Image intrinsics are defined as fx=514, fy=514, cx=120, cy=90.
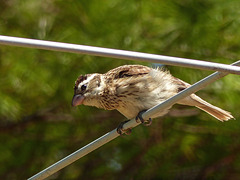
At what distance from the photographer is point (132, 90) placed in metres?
3.31

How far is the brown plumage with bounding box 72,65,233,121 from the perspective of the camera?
3.30 meters

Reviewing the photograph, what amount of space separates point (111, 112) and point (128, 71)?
0.68 meters

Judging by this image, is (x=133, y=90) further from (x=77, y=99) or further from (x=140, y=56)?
(x=140, y=56)

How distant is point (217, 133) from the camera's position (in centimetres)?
377

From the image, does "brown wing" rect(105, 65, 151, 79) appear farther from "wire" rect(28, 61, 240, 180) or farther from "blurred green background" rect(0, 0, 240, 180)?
"wire" rect(28, 61, 240, 180)

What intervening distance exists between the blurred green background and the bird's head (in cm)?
20

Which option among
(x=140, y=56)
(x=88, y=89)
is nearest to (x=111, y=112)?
(x=88, y=89)

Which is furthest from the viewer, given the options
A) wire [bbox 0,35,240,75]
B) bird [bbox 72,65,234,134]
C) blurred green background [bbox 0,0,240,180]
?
blurred green background [bbox 0,0,240,180]

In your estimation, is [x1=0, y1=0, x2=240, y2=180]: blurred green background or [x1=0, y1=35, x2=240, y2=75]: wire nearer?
[x1=0, y1=35, x2=240, y2=75]: wire

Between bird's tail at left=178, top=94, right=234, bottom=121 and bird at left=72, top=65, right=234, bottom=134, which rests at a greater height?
bird at left=72, top=65, right=234, bottom=134

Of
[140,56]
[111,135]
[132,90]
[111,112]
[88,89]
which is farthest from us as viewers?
[111,112]

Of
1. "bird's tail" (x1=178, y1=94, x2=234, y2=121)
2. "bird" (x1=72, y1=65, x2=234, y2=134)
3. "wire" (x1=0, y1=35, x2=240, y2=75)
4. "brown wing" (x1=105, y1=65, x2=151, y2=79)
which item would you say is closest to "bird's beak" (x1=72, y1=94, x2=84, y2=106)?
"bird" (x1=72, y1=65, x2=234, y2=134)

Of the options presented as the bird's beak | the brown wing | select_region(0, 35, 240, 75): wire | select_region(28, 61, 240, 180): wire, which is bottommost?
the bird's beak

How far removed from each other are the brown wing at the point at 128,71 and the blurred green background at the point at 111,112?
0.18 metres
